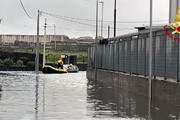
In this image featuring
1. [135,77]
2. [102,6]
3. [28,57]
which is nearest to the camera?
[135,77]

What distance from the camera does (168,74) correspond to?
65.8 ft

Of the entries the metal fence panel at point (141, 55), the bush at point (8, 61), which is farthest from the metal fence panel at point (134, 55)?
the bush at point (8, 61)

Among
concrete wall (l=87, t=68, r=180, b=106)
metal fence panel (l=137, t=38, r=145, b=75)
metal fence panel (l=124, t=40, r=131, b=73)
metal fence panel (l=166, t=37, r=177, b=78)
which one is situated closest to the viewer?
concrete wall (l=87, t=68, r=180, b=106)

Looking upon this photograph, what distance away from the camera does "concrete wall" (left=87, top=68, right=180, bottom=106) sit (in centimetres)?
1852

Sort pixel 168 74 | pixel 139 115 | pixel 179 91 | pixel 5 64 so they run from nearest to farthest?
1. pixel 139 115
2. pixel 179 91
3. pixel 168 74
4. pixel 5 64

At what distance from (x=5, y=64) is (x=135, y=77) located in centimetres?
5092

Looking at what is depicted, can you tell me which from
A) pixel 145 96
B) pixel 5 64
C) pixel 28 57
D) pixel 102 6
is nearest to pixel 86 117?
A: pixel 145 96

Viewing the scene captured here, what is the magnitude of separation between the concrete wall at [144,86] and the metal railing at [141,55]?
397 millimetres

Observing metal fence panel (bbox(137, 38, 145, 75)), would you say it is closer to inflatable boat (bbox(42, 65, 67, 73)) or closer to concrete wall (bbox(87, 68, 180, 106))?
concrete wall (bbox(87, 68, 180, 106))

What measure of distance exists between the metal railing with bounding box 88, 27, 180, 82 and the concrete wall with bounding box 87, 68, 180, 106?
40 cm

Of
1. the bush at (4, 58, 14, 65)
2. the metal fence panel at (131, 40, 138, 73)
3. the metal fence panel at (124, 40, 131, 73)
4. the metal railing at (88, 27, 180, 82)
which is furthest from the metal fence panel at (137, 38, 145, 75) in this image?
the bush at (4, 58, 14, 65)

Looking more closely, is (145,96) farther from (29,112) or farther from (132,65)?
(29,112)

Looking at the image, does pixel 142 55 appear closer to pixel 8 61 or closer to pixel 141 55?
pixel 141 55

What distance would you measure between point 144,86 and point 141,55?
238 centimetres
